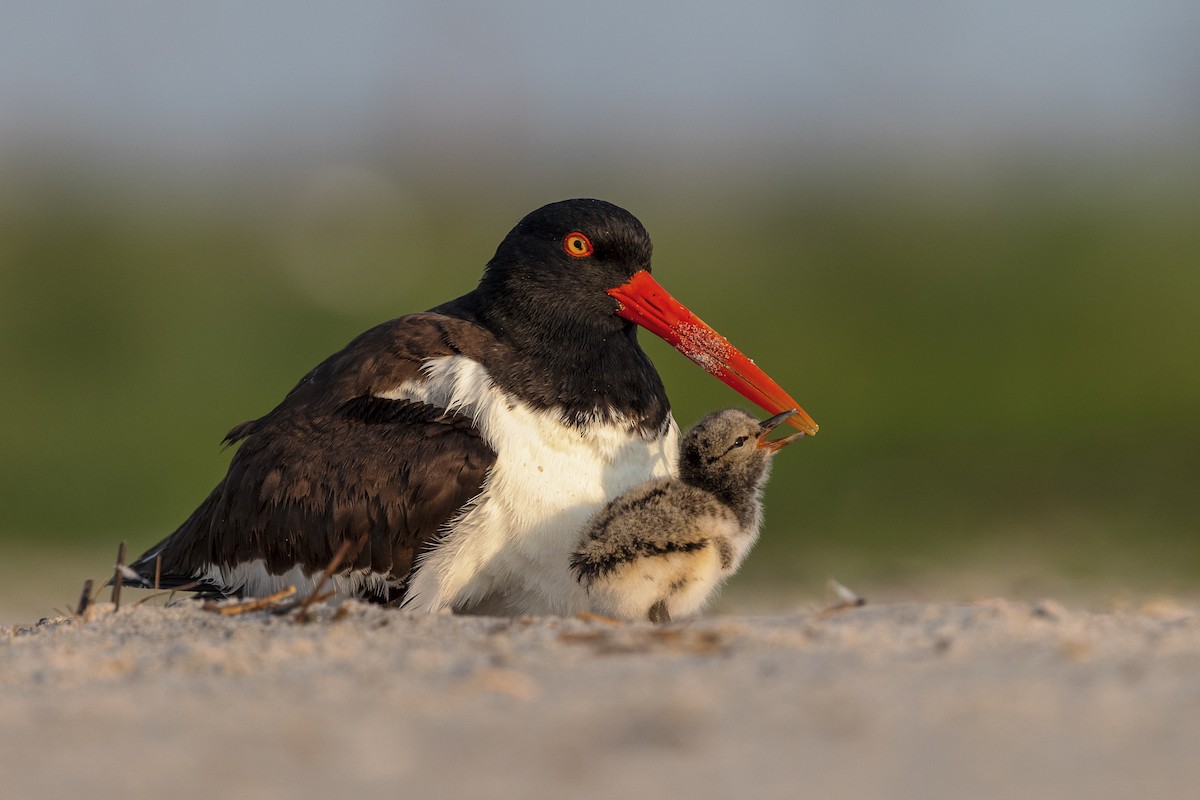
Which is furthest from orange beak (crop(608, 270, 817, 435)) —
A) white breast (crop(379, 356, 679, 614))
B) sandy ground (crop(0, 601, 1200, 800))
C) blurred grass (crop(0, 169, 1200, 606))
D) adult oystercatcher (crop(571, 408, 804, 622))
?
blurred grass (crop(0, 169, 1200, 606))

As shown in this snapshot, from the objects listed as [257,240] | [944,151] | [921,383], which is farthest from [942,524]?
[944,151]

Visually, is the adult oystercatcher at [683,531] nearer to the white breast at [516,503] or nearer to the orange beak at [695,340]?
the white breast at [516,503]

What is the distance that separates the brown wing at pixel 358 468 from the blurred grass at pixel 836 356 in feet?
16.6

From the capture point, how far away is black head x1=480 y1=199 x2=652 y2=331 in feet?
19.6

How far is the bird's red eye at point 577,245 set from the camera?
6.07 m

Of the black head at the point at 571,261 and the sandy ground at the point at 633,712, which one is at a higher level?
the black head at the point at 571,261

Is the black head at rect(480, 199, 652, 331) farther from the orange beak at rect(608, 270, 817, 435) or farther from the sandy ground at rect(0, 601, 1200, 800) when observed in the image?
the sandy ground at rect(0, 601, 1200, 800)

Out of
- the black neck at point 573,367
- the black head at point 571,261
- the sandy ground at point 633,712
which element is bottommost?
the sandy ground at point 633,712

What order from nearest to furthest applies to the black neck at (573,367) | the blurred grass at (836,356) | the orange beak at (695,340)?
1. the black neck at (573,367)
2. the orange beak at (695,340)
3. the blurred grass at (836,356)

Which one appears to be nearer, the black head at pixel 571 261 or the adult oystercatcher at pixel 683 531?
the adult oystercatcher at pixel 683 531

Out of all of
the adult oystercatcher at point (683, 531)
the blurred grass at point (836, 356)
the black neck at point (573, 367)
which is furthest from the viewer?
the blurred grass at point (836, 356)

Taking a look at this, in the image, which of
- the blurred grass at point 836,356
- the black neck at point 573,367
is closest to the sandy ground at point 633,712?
the black neck at point 573,367

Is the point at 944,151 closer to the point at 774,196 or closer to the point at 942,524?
the point at 774,196

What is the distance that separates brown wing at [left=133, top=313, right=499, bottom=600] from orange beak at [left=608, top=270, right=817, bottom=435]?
657mm
